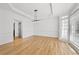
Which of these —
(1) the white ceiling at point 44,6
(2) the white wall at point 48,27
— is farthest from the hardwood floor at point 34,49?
(2) the white wall at point 48,27

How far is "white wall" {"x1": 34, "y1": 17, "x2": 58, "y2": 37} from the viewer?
1255 cm

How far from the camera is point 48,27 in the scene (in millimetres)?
13297

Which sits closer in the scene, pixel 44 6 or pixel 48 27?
pixel 44 6

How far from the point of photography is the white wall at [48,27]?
→ 41.2 ft

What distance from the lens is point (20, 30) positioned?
10406 millimetres

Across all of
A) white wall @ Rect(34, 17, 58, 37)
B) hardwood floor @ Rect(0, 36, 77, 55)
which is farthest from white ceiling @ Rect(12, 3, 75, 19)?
white wall @ Rect(34, 17, 58, 37)

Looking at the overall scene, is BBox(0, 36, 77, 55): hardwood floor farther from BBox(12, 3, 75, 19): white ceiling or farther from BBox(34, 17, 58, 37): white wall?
→ BBox(34, 17, 58, 37): white wall

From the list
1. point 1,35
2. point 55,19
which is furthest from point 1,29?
point 55,19

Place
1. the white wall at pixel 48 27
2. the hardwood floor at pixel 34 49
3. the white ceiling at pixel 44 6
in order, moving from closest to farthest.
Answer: the hardwood floor at pixel 34 49 → the white ceiling at pixel 44 6 → the white wall at pixel 48 27

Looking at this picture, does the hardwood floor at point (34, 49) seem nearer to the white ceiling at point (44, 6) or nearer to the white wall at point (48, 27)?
the white ceiling at point (44, 6)

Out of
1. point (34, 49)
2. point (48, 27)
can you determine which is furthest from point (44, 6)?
point (48, 27)

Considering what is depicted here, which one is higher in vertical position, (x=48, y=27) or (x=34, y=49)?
(x=48, y=27)

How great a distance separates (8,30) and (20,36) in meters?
3.33

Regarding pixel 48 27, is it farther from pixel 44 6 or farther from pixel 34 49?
pixel 34 49
